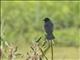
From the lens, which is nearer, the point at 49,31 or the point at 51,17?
the point at 49,31

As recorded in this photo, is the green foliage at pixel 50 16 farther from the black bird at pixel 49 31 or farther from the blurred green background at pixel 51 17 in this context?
the black bird at pixel 49 31

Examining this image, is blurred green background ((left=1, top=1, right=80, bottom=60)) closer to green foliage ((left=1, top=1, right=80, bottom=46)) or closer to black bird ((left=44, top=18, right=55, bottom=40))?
green foliage ((left=1, top=1, right=80, bottom=46))

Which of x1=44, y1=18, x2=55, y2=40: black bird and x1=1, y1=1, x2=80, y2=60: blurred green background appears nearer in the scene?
x1=44, y1=18, x2=55, y2=40: black bird

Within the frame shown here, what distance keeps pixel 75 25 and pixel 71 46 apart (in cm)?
151

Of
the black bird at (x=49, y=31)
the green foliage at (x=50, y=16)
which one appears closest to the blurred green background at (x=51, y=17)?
the green foliage at (x=50, y=16)

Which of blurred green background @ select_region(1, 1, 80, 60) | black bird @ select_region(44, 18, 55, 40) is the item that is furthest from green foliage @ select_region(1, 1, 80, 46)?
black bird @ select_region(44, 18, 55, 40)

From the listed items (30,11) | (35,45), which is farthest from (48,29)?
(30,11)

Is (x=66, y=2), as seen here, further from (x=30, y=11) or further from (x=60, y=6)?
(x=30, y=11)

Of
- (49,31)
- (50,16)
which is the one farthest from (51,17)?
(49,31)

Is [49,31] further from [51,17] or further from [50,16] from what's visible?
[50,16]

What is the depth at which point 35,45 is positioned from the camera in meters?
1.76

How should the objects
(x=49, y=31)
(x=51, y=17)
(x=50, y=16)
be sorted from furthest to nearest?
(x=50, y=16)
(x=51, y=17)
(x=49, y=31)

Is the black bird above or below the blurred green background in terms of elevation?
above

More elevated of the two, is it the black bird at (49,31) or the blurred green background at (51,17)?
the black bird at (49,31)
